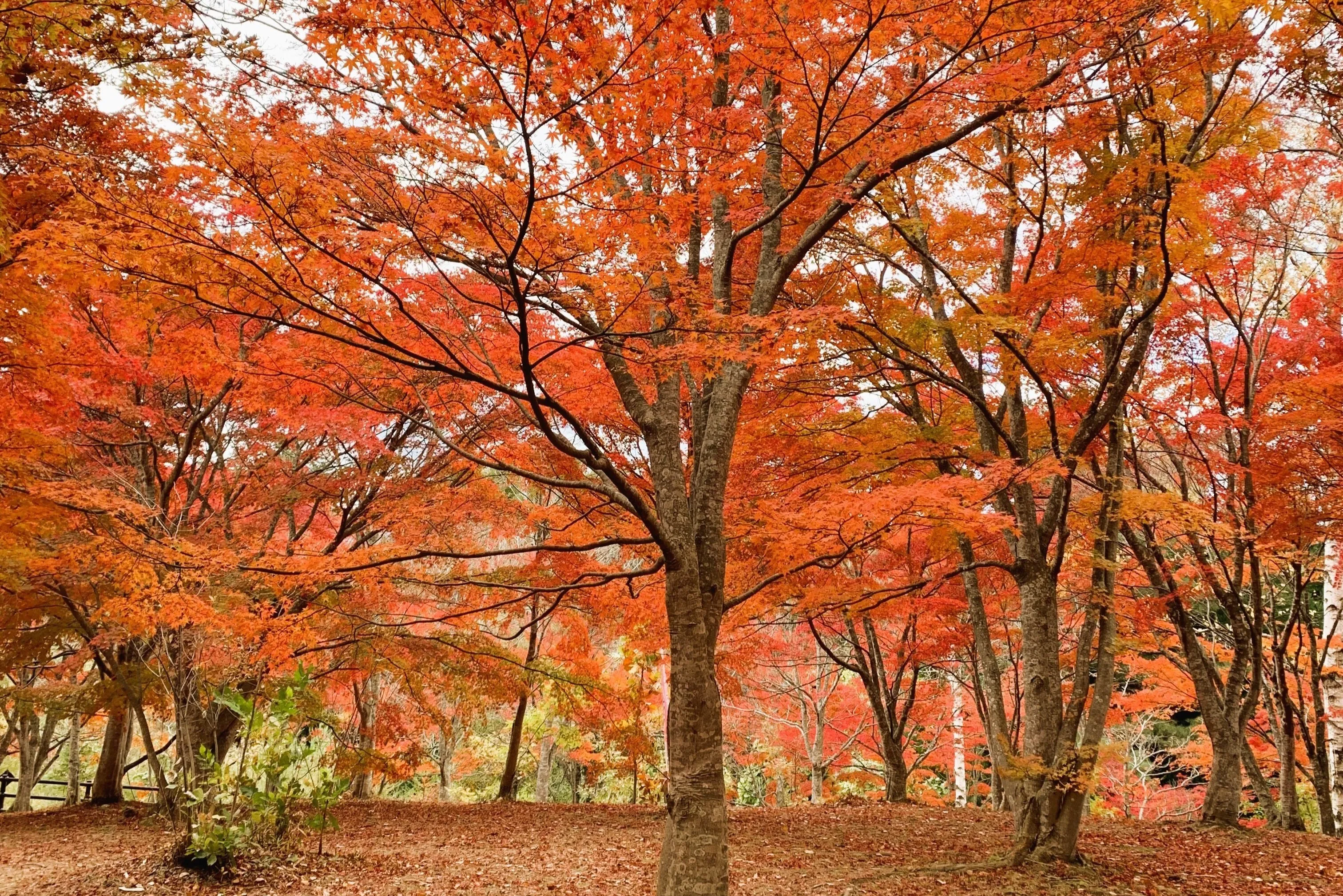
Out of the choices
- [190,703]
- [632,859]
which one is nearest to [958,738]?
[632,859]

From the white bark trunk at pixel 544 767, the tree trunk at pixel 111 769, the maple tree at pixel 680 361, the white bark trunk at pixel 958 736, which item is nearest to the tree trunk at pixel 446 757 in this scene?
the white bark trunk at pixel 544 767

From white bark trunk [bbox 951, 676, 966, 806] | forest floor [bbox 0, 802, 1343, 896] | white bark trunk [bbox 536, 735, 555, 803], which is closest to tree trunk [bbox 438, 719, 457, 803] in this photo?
white bark trunk [bbox 536, 735, 555, 803]

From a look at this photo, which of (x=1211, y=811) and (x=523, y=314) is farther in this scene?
(x=1211, y=811)

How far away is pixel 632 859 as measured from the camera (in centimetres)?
721

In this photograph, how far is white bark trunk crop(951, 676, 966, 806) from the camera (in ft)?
46.3

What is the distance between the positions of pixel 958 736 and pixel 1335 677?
21.2 ft

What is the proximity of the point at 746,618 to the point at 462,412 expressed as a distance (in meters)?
4.11

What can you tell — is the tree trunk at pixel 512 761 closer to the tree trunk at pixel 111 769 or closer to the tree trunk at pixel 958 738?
the tree trunk at pixel 111 769

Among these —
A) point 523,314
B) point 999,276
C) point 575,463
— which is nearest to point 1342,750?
point 999,276

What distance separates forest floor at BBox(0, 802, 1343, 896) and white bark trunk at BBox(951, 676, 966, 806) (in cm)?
436

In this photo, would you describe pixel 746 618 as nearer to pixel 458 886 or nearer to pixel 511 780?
pixel 458 886

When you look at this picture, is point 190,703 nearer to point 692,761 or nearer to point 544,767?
point 692,761

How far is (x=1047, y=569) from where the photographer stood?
6.38m

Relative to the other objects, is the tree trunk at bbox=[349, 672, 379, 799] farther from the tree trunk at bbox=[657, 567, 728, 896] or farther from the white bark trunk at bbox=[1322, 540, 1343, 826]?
the white bark trunk at bbox=[1322, 540, 1343, 826]
